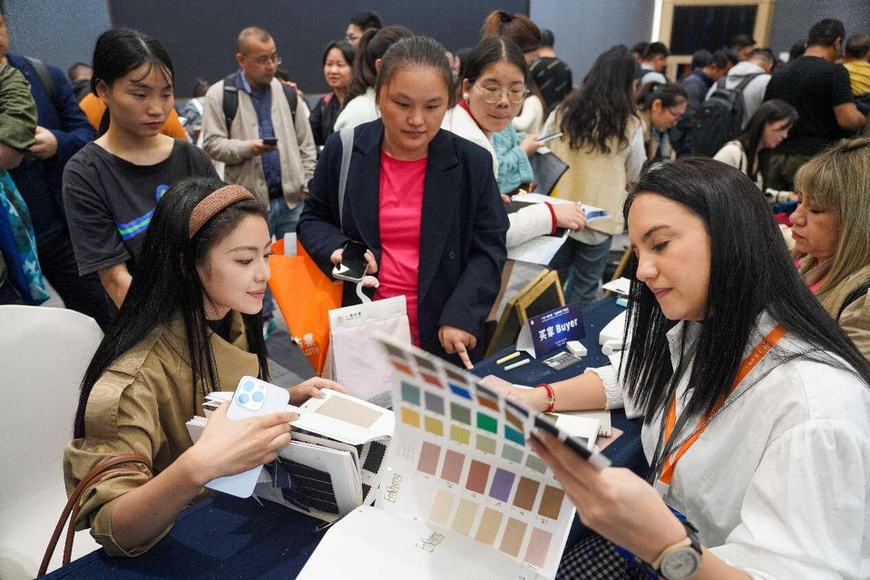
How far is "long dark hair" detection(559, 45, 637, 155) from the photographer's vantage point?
10.3 feet

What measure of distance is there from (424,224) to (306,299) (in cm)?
46

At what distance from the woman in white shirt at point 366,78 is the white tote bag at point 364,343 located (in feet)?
4.03

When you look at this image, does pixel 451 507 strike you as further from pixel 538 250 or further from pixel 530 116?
pixel 530 116

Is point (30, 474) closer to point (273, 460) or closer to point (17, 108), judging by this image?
point (273, 460)

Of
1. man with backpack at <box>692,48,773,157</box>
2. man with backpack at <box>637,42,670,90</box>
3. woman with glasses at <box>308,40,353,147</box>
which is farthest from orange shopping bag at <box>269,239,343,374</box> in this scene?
man with backpack at <box>637,42,670,90</box>

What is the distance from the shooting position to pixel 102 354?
1.27 meters

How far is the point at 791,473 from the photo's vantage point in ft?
3.05

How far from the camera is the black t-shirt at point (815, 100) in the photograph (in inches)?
156

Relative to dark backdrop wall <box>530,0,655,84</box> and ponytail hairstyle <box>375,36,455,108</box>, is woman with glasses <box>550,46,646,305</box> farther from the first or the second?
dark backdrop wall <box>530,0,655,84</box>

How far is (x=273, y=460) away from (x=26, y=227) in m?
1.76

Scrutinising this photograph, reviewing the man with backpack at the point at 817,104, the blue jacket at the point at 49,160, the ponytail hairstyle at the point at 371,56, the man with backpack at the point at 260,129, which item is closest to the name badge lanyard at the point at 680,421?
the ponytail hairstyle at the point at 371,56

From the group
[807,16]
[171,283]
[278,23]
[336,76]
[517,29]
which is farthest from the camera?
[278,23]

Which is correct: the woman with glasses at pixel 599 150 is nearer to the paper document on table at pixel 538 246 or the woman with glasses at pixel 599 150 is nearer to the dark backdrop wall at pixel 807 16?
the paper document on table at pixel 538 246

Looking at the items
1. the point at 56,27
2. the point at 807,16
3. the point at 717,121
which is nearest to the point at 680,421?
the point at 807,16
